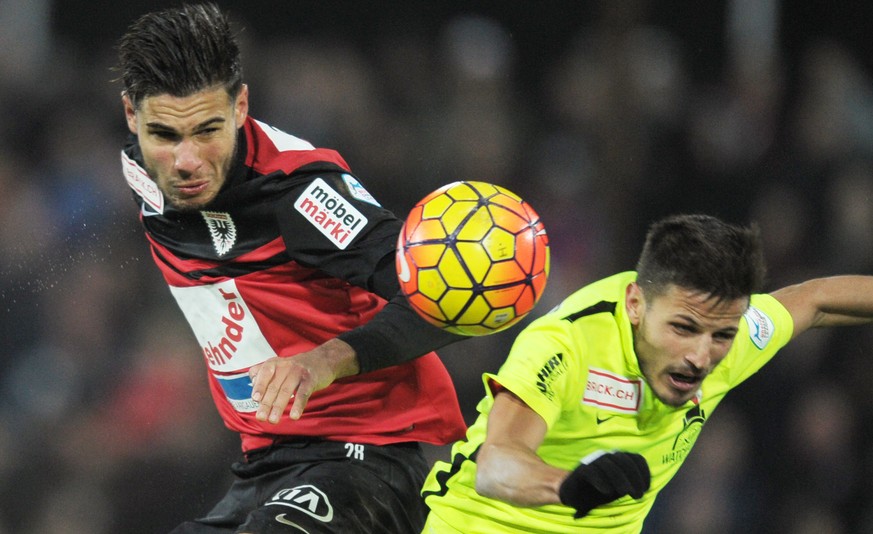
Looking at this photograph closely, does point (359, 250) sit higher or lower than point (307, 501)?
higher

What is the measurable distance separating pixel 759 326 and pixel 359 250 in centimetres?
129

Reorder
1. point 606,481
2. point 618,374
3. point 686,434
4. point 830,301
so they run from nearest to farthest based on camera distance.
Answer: point 606,481
point 618,374
point 686,434
point 830,301

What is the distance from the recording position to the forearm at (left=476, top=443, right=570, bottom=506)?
2012 millimetres

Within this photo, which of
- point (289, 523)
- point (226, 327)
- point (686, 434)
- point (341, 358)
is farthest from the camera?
point (686, 434)

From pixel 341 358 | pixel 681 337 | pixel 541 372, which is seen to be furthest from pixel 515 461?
pixel 681 337

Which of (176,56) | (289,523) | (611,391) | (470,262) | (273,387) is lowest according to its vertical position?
(289,523)

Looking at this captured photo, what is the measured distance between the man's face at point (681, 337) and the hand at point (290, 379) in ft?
2.69

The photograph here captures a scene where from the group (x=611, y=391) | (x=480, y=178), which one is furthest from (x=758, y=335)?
(x=480, y=178)

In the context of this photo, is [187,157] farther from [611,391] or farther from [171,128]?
[611,391]

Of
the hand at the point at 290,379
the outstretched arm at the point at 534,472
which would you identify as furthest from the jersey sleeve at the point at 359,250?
the outstretched arm at the point at 534,472

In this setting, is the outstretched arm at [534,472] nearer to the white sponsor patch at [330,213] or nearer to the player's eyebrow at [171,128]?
the white sponsor patch at [330,213]

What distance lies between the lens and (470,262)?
2389 millimetres

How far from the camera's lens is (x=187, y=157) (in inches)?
103

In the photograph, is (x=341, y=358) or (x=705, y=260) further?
(x=705, y=260)
